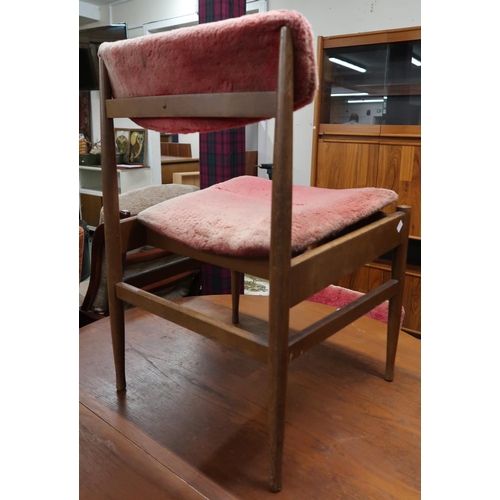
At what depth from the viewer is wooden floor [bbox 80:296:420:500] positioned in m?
0.72

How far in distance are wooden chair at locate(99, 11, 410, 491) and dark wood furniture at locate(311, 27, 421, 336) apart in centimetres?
125

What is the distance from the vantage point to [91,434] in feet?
2.72

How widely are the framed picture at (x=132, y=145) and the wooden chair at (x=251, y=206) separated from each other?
9.82ft

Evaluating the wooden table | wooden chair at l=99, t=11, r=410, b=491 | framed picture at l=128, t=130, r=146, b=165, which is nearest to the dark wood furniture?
wooden chair at l=99, t=11, r=410, b=491

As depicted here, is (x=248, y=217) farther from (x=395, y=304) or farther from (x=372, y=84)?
(x=372, y=84)

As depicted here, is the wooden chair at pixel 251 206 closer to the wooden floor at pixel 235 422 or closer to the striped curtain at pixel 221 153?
the wooden floor at pixel 235 422

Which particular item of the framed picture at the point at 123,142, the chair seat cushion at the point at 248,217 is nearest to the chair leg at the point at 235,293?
the chair seat cushion at the point at 248,217

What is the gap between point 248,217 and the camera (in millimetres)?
793

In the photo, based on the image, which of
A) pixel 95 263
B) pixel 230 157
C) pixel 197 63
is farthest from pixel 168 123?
pixel 230 157

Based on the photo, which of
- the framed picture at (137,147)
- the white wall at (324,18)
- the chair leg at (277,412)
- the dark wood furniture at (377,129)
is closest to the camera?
the chair leg at (277,412)

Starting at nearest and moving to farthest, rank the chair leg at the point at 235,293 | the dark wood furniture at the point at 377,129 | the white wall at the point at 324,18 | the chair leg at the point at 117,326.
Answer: the chair leg at the point at 117,326
the chair leg at the point at 235,293
the dark wood furniture at the point at 377,129
the white wall at the point at 324,18

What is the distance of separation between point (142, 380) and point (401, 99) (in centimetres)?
190

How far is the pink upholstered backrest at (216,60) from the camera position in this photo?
1.87 ft
